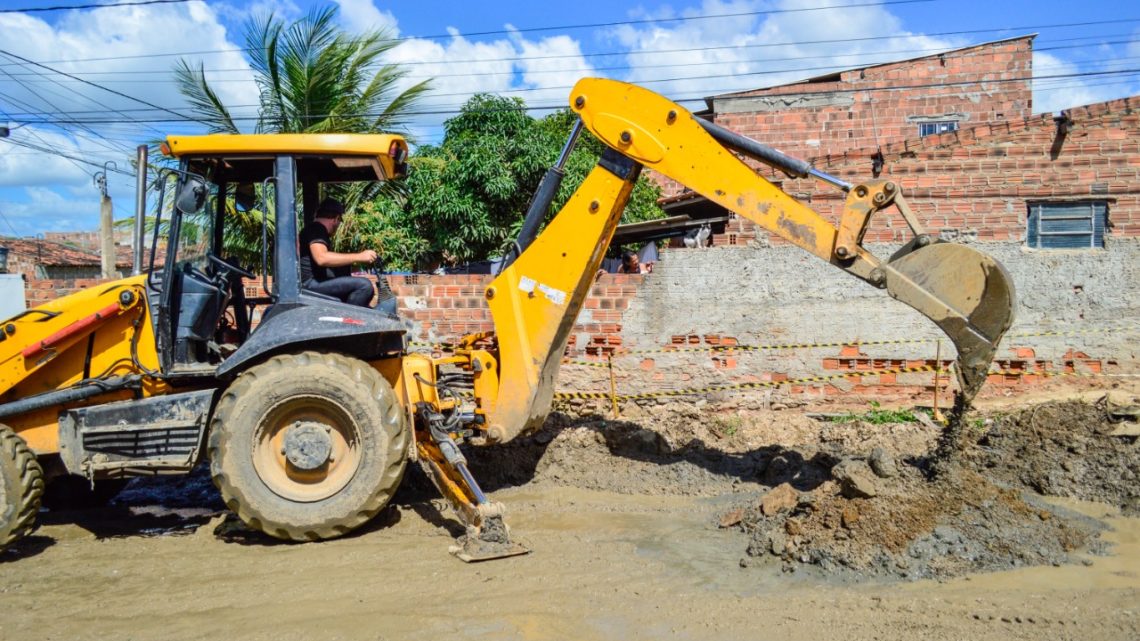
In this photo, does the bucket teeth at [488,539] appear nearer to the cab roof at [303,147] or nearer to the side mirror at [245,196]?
the cab roof at [303,147]

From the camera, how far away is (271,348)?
5.88 metres

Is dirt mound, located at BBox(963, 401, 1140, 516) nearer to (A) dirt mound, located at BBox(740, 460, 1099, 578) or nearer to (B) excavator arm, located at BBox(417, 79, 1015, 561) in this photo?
(A) dirt mound, located at BBox(740, 460, 1099, 578)

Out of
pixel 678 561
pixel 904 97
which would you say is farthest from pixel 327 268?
pixel 904 97

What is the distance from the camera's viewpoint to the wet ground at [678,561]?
449cm

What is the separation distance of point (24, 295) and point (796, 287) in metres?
8.75

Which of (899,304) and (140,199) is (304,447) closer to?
(140,199)

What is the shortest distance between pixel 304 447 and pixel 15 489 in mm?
1792

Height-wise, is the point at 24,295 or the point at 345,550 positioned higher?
the point at 24,295

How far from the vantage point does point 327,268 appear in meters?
6.20

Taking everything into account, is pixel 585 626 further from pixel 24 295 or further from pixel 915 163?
pixel 24 295

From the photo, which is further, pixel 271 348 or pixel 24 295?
pixel 24 295

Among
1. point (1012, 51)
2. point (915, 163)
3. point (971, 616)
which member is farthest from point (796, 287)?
point (1012, 51)

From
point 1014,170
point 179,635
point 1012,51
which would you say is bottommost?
point 179,635

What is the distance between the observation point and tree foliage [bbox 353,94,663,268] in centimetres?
1391
